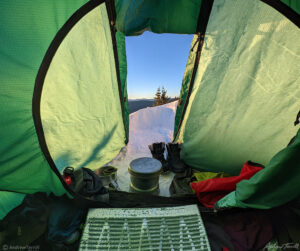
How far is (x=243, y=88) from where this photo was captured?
118 centimetres

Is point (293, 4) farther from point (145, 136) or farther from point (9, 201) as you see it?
point (145, 136)

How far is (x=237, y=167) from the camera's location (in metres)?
1.36

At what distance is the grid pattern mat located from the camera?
72 centimetres

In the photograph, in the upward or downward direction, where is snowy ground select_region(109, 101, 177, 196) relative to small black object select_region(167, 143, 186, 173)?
downward

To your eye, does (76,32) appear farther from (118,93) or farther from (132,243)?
(132,243)

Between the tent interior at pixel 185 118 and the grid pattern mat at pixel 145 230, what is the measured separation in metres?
0.07

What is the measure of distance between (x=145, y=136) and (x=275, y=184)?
1918 mm

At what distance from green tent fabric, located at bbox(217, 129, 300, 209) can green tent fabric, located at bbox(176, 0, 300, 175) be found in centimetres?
42

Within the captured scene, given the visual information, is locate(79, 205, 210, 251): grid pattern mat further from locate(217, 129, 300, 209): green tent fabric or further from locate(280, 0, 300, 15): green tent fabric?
locate(280, 0, 300, 15): green tent fabric

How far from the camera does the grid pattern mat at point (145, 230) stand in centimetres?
72

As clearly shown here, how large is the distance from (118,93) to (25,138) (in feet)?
3.61

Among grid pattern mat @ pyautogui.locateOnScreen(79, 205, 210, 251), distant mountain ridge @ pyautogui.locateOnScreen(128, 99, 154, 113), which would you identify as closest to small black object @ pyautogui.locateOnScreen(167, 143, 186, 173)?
grid pattern mat @ pyautogui.locateOnScreen(79, 205, 210, 251)

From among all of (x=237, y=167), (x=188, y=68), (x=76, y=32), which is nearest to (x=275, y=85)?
(x=237, y=167)

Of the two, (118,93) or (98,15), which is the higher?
(98,15)
